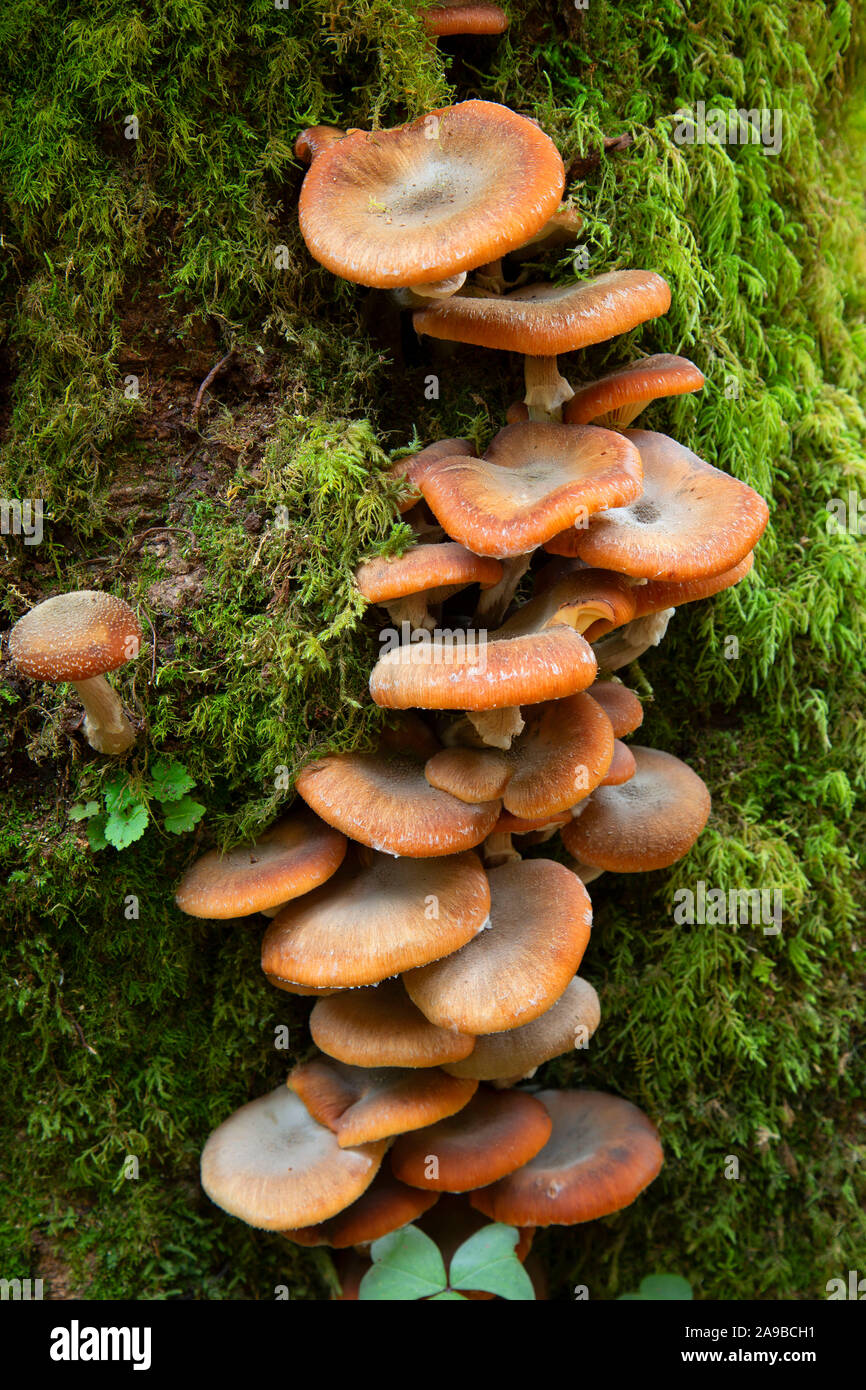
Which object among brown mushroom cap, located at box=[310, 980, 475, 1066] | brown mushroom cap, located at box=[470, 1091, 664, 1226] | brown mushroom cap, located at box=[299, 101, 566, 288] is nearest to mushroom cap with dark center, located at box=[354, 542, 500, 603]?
brown mushroom cap, located at box=[299, 101, 566, 288]

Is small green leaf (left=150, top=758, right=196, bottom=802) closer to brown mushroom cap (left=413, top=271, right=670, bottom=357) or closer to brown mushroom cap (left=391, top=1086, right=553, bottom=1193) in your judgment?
brown mushroom cap (left=391, top=1086, right=553, bottom=1193)

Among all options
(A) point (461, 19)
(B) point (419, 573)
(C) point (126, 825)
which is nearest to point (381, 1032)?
(C) point (126, 825)

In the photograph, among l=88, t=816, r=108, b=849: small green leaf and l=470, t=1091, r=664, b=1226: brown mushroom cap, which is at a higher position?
l=88, t=816, r=108, b=849: small green leaf

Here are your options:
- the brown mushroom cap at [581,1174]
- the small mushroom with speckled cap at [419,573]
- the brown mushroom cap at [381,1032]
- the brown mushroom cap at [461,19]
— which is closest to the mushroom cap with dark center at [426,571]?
the small mushroom with speckled cap at [419,573]

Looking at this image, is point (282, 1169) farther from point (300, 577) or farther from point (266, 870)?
point (300, 577)

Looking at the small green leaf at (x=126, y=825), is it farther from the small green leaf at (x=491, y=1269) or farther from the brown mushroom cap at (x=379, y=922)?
the small green leaf at (x=491, y=1269)

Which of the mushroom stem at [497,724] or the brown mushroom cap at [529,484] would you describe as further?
the mushroom stem at [497,724]
